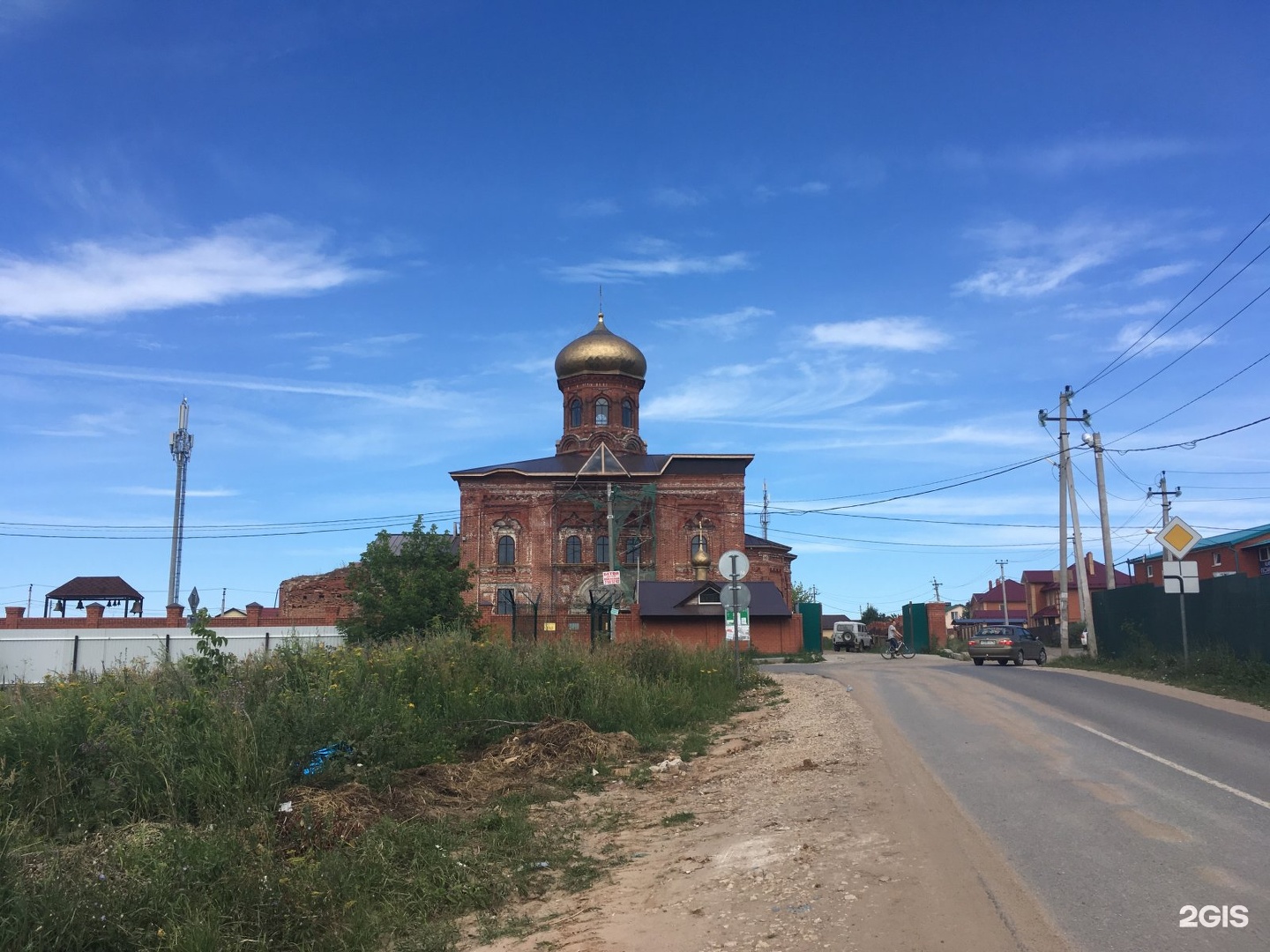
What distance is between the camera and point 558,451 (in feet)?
187

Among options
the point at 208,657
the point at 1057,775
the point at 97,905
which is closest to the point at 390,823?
the point at 97,905

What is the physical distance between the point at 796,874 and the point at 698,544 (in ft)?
147

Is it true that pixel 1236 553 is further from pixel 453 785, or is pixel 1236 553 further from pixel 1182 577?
pixel 453 785

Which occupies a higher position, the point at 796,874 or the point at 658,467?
the point at 658,467

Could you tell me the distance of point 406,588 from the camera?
26750mm

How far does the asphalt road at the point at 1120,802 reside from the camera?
208 inches

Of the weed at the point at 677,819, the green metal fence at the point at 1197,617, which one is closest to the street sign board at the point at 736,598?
the weed at the point at 677,819

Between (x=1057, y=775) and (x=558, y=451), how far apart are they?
48900mm

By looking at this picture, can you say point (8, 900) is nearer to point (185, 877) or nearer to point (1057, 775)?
point (185, 877)

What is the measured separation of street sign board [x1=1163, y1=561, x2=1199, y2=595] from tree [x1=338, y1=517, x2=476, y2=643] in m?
16.5

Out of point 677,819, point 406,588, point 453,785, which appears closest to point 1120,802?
point 677,819

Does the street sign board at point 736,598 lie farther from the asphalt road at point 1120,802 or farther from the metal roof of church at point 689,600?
the metal roof of church at point 689,600

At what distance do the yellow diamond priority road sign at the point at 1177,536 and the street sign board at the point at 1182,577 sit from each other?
424 millimetres

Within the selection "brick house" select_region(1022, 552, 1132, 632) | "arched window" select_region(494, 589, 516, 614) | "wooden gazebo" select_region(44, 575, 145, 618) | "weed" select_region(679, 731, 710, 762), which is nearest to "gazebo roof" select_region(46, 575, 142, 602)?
"wooden gazebo" select_region(44, 575, 145, 618)
